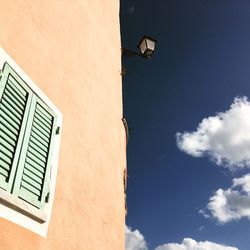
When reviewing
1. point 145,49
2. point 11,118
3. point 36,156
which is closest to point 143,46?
point 145,49

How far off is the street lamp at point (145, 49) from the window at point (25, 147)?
215 inches

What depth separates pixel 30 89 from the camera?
15.1 ft

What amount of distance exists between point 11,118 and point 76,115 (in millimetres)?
1654

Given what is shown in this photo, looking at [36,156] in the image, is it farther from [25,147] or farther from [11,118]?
[11,118]

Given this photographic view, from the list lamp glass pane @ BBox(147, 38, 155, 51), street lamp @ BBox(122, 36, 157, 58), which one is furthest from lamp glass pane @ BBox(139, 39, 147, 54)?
lamp glass pane @ BBox(147, 38, 155, 51)

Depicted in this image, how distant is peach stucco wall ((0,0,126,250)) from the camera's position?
454 centimetres

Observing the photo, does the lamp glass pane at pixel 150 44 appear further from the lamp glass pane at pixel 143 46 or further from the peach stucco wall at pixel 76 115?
the peach stucco wall at pixel 76 115

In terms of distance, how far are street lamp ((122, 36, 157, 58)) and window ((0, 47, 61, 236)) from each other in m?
5.47

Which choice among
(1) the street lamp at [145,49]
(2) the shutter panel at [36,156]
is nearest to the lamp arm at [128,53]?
(1) the street lamp at [145,49]

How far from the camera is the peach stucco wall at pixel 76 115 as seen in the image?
14.9ft

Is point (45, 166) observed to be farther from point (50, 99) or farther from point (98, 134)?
point (98, 134)

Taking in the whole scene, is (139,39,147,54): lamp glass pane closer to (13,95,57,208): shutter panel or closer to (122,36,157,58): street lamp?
(122,36,157,58): street lamp

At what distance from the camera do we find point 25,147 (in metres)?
4.19

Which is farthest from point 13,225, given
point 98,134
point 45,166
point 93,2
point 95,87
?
point 93,2
